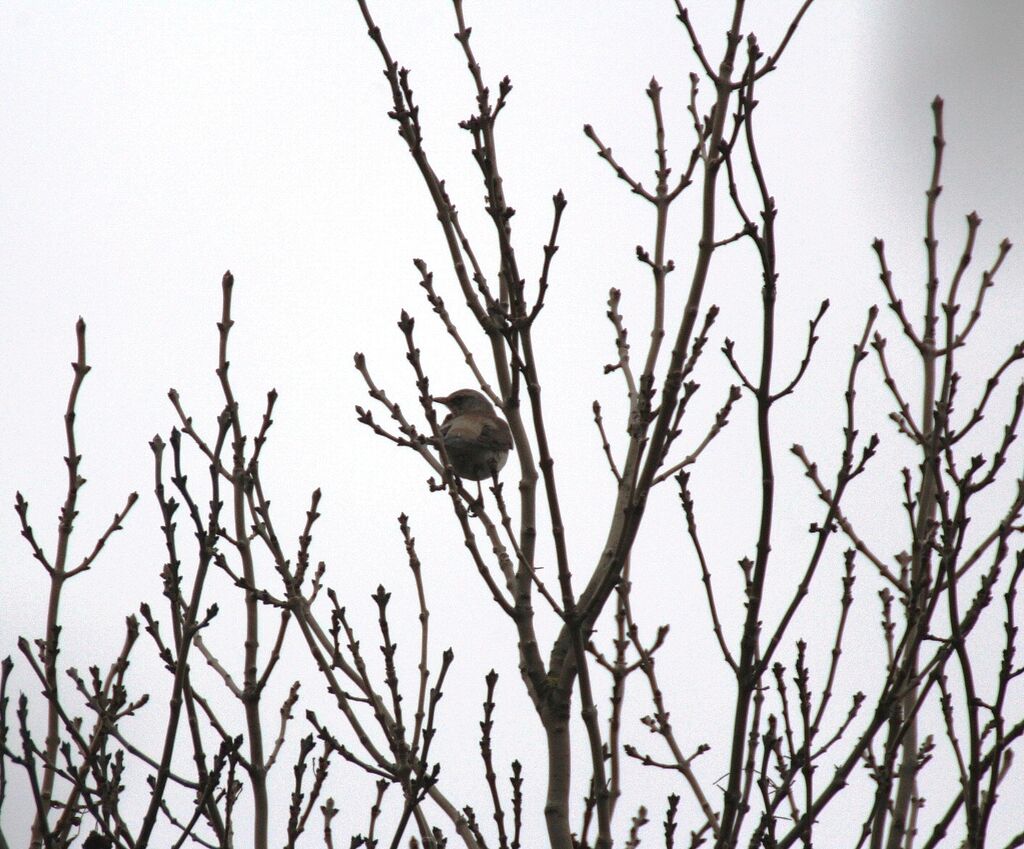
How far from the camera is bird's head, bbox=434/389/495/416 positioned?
852 centimetres

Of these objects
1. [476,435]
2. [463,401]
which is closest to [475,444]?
[476,435]

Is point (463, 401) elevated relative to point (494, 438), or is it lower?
elevated

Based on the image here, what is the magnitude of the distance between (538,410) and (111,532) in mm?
2413

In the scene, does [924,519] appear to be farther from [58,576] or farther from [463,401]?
[463,401]

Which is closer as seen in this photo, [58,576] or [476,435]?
[58,576]

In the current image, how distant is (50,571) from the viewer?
15.5ft

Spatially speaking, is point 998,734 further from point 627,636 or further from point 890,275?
point 890,275

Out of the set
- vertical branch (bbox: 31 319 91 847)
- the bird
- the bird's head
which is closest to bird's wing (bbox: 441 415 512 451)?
the bird

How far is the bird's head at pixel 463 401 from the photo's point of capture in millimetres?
8523

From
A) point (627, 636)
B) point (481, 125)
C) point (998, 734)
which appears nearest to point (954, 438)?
point (998, 734)

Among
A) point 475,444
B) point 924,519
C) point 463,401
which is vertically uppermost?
point 463,401

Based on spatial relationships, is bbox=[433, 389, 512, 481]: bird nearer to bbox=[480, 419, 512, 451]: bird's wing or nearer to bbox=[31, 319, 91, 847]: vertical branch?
bbox=[480, 419, 512, 451]: bird's wing

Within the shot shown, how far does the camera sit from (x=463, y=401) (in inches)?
343

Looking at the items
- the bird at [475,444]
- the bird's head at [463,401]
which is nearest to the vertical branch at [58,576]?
the bird at [475,444]
